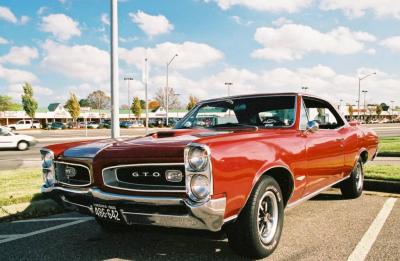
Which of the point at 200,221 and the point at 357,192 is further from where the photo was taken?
the point at 357,192

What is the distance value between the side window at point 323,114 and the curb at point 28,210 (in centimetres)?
392

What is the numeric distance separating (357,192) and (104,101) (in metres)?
132

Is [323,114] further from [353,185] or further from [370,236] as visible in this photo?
[370,236]

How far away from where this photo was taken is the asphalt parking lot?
383 centimetres

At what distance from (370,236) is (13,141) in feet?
71.1

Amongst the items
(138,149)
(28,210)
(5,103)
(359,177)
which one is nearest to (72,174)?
(138,149)

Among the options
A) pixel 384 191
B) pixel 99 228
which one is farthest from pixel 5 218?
pixel 384 191

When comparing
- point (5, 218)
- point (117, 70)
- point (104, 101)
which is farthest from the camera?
point (104, 101)

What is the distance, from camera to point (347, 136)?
5.92m

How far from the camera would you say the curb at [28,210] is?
5.52m

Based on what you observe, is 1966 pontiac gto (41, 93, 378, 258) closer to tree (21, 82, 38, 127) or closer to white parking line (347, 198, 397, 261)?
white parking line (347, 198, 397, 261)

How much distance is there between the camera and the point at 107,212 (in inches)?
137

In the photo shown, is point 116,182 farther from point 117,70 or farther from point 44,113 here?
point 44,113

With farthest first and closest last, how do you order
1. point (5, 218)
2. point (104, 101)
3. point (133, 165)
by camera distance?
point (104, 101) < point (5, 218) < point (133, 165)
